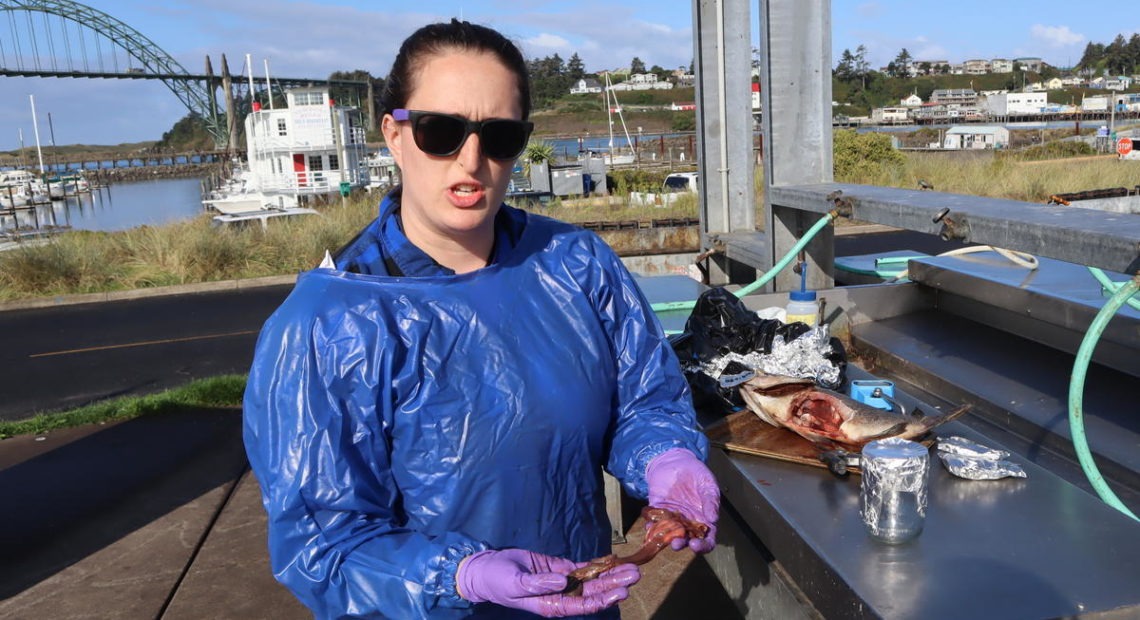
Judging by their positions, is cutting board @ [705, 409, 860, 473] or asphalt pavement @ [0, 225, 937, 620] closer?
cutting board @ [705, 409, 860, 473]

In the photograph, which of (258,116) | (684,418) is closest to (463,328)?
(684,418)

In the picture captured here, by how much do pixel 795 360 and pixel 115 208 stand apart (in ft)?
221

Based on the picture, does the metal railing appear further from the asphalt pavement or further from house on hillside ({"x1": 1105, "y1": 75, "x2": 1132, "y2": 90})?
house on hillside ({"x1": 1105, "y1": 75, "x2": 1132, "y2": 90})

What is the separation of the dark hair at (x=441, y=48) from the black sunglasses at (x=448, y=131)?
0.23 ft

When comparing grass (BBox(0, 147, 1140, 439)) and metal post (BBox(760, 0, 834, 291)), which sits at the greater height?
metal post (BBox(760, 0, 834, 291))

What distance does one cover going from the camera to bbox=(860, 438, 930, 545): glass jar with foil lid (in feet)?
7.06

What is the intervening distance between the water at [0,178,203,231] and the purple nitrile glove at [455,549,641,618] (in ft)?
144

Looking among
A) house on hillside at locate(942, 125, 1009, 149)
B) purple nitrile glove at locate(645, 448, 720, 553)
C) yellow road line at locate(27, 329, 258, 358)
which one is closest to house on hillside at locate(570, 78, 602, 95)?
house on hillside at locate(942, 125, 1009, 149)

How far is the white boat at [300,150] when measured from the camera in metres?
34.0

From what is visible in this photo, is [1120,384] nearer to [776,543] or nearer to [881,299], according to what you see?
[881,299]

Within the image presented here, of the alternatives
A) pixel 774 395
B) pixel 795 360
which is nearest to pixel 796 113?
pixel 795 360

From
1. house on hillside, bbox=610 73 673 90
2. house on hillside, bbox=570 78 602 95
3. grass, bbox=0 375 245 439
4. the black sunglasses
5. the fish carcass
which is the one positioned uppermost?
house on hillside, bbox=610 73 673 90

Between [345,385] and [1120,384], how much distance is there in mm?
2933

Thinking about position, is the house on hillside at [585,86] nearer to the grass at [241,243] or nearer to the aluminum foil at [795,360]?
the grass at [241,243]
